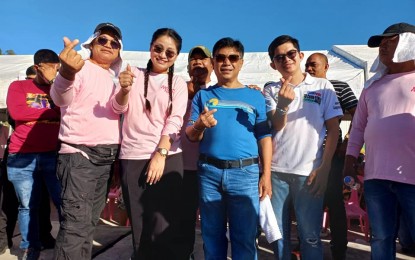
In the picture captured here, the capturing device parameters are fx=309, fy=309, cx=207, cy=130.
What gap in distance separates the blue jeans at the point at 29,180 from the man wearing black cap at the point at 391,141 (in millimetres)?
2735

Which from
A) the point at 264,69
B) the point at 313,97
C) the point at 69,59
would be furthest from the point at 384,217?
the point at 264,69

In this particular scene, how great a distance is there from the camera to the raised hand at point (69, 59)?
1.91m

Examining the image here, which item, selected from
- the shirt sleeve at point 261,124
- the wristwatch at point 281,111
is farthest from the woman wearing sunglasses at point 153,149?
the wristwatch at point 281,111

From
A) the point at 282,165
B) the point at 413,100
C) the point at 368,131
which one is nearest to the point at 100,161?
the point at 282,165

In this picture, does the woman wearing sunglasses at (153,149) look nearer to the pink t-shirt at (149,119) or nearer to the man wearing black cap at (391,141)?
the pink t-shirt at (149,119)

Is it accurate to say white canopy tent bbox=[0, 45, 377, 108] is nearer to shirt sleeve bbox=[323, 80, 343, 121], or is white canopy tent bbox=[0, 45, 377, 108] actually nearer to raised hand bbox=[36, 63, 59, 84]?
raised hand bbox=[36, 63, 59, 84]

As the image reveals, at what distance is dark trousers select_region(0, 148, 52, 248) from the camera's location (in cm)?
339

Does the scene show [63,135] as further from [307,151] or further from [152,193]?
[307,151]

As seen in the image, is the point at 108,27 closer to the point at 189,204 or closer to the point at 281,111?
the point at 281,111

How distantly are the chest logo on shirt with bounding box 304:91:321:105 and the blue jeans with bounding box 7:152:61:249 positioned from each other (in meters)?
2.42

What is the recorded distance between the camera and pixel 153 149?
223cm

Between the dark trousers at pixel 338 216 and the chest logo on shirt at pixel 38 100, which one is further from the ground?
the chest logo on shirt at pixel 38 100

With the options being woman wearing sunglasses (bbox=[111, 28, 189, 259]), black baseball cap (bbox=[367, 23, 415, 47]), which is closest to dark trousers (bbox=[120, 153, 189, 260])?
woman wearing sunglasses (bbox=[111, 28, 189, 259])

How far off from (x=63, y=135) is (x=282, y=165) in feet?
5.51
